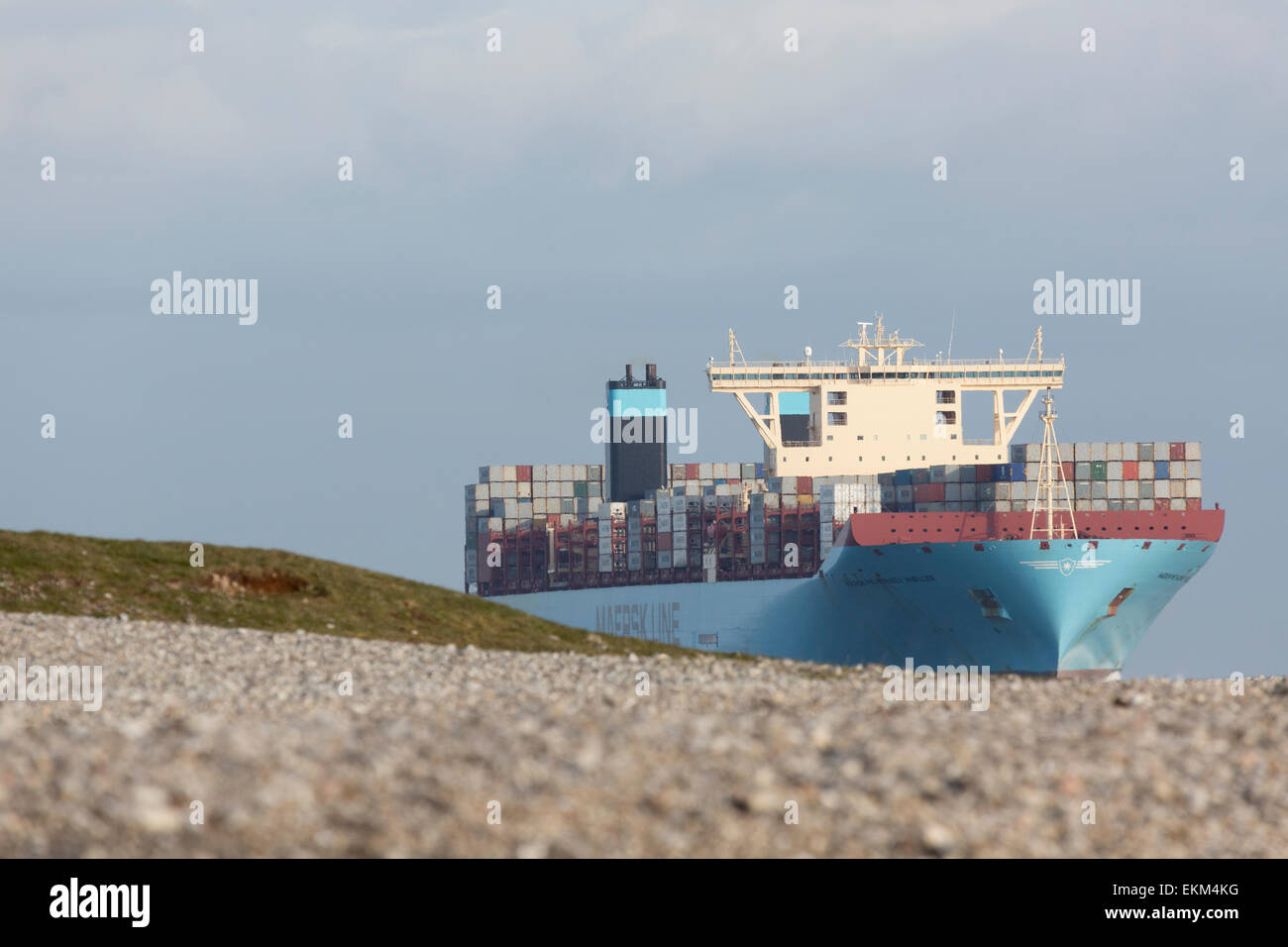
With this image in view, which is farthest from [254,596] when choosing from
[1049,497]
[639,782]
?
[1049,497]

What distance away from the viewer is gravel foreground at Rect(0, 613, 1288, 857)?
8.57 meters

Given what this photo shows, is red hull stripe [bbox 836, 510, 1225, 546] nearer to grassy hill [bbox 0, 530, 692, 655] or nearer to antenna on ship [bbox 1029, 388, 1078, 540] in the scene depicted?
antenna on ship [bbox 1029, 388, 1078, 540]

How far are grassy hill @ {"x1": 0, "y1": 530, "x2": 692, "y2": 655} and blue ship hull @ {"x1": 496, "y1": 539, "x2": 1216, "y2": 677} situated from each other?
21.6m

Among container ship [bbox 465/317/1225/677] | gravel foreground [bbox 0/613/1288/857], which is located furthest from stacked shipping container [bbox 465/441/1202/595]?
gravel foreground [bbox 0/613/1288/857]

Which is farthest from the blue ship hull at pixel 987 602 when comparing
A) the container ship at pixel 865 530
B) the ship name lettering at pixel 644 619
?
the ship name lettering at pixel 644 619

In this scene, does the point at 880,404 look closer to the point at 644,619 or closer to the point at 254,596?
the point at 644,619

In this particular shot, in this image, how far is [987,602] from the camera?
5097 cm

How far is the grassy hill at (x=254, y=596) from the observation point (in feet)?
80.0

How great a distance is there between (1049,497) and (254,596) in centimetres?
2988

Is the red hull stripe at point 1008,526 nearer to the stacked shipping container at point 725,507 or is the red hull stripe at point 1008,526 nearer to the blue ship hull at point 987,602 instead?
the blue ship hull at point 987,602

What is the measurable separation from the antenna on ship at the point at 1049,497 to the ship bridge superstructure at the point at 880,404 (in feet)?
33.3

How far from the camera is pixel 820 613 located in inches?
2312
